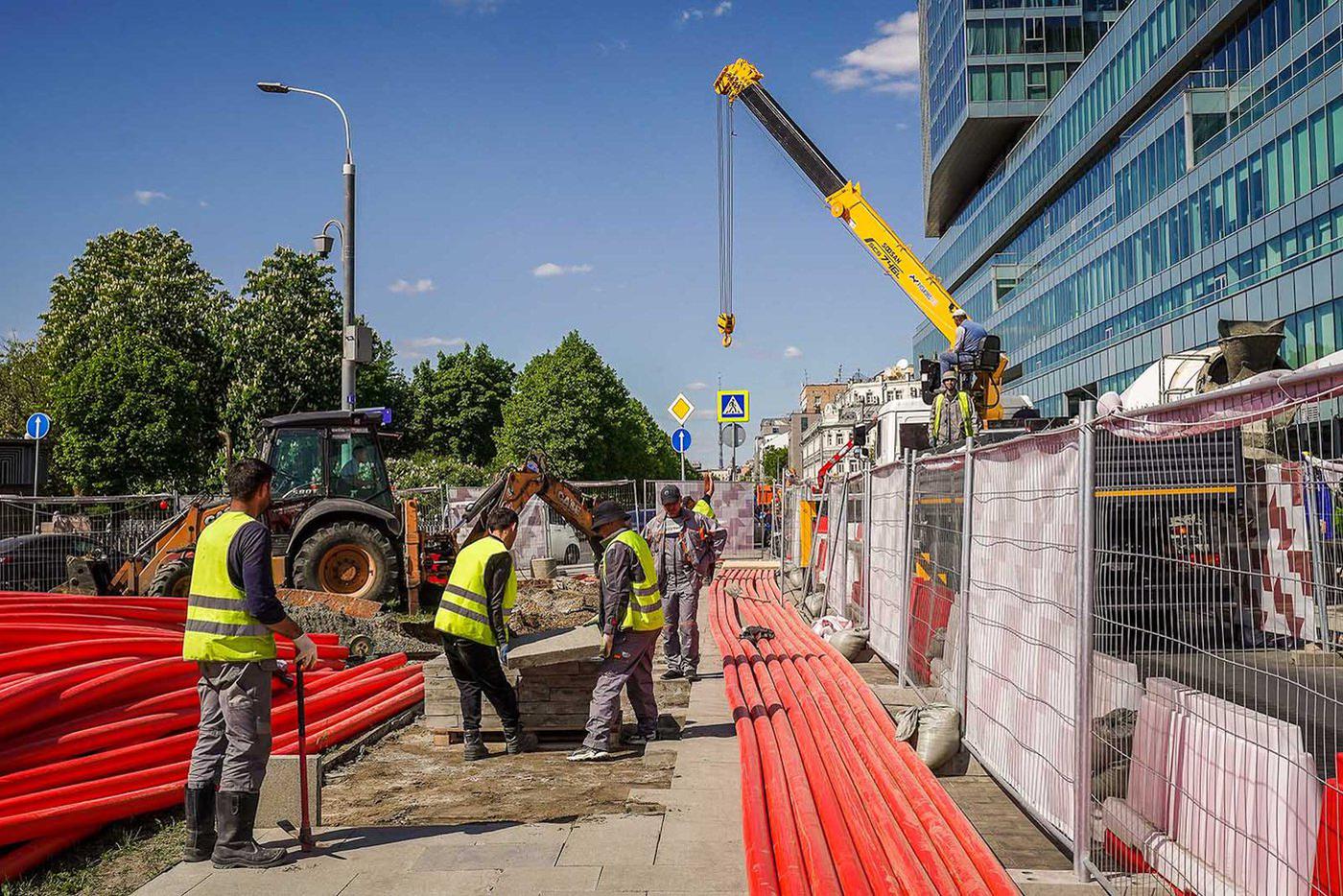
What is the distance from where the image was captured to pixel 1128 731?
4.44 m

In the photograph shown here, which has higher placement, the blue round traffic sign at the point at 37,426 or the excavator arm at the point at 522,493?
the blue round traffic sign at the point at 37,426

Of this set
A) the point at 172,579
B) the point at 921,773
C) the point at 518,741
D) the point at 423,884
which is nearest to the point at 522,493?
the point at 172,579

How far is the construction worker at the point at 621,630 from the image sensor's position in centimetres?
723

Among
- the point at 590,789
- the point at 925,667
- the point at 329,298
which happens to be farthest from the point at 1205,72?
the point at 590,789

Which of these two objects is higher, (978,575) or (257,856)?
(978,575)

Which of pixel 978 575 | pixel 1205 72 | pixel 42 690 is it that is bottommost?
pixel 42 690

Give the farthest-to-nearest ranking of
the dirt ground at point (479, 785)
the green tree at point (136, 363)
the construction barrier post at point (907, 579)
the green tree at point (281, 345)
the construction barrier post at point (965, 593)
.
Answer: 1. the green tree at point (281, 345)
2. the green tree at point (136, 363)
3. the construction barrier post at point (907, 579)
4. the construction barrier post at point (965, 593)
5. the dirt ground at point (479, 785)

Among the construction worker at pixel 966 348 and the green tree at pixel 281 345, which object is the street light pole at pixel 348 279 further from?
the green tree at pixel 281 345

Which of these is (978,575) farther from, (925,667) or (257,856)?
(257,856)

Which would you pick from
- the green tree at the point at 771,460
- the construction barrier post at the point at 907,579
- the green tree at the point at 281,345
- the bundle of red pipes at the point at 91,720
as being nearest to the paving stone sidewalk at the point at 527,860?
the bundle of red pipes at the point at 91,720

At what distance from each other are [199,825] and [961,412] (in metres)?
9.13

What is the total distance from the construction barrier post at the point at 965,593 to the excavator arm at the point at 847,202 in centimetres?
1384

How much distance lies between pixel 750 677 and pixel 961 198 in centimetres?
6382

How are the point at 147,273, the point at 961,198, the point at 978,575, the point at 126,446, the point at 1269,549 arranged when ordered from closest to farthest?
the point at 1269,549, the point at 978,575, the point at 126,446, the point at 147,273, the point at 961,198
